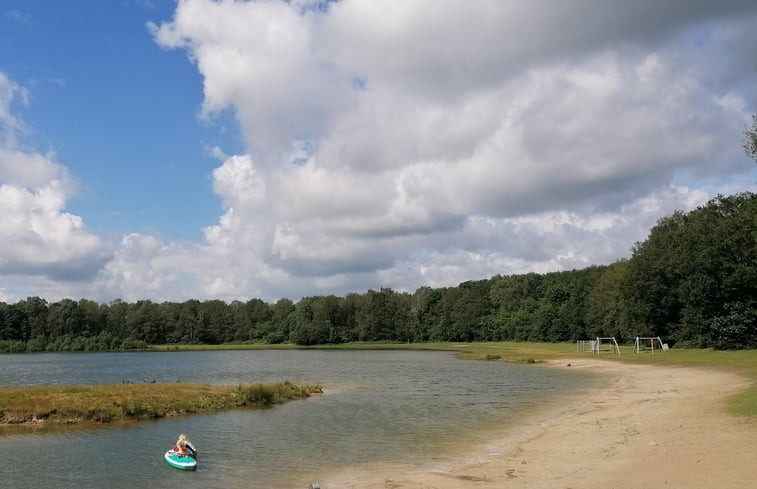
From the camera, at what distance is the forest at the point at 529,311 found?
6950cm

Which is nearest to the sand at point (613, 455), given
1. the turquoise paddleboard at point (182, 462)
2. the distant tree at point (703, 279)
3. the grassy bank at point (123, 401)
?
the turquoise paddleboard at point (182, 462)

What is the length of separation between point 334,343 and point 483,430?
156 metres

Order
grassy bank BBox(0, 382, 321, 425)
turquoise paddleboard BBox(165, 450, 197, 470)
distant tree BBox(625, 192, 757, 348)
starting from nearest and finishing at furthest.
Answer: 1. turquoise paddleboard BBox(165, 450, 197, 470)
2. grassy bank BBox(0, 382, 321, 425)
3. distant tree BBox(625, 192, 757, 348)

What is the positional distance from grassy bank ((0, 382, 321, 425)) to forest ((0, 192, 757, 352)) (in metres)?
54.3

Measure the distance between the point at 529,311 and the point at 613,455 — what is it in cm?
14567

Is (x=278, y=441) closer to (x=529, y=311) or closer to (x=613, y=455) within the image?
(x=613, y=455)

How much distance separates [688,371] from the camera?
49688mm

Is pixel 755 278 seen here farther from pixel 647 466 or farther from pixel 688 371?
pixel 647 466

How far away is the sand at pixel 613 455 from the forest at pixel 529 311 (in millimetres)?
45080

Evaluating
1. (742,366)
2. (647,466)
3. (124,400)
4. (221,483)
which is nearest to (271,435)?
(221,483)

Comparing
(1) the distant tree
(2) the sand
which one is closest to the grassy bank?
(2) the sand

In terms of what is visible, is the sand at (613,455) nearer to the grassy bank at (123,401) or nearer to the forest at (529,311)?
the grassy bank at (123,401)

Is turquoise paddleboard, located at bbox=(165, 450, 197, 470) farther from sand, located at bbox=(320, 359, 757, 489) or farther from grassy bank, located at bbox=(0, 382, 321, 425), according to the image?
grassy bank, located at bbox=(0, 382, 321, 425)

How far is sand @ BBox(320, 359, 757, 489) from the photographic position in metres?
15.5
